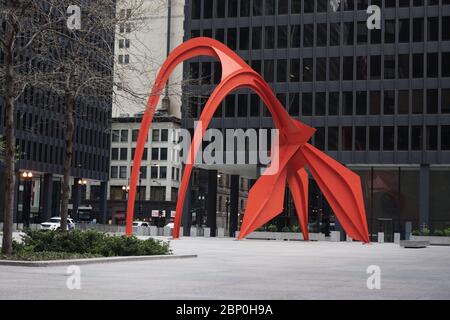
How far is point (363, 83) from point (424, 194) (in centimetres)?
1099

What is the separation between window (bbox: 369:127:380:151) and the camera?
221ft

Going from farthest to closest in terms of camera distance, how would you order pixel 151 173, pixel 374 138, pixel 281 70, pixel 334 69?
pixel 151 173 → pixel 281 70 → pixel 334 69 → pixel 374 138

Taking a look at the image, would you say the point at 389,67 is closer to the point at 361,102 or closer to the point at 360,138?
the point at 361,102

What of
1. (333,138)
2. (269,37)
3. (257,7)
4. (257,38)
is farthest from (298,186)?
(257,7)

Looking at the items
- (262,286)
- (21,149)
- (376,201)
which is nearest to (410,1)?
(376,201)

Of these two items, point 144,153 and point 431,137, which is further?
point 144,153

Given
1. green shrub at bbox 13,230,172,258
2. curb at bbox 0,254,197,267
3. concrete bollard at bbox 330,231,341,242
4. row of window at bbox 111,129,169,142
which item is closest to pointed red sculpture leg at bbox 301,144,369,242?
concrete bollard at bbox 330,231,341,242

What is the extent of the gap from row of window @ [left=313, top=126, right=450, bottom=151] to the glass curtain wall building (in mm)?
86

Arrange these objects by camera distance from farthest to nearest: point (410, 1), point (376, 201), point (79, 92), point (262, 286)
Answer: point (376, 201) < point (410, 1) < point (79, 92) < point (262, 286)

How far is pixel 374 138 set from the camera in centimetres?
6756

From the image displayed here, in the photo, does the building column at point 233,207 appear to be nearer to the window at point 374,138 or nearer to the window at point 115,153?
the window at point 374,138

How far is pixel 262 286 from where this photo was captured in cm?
1559
